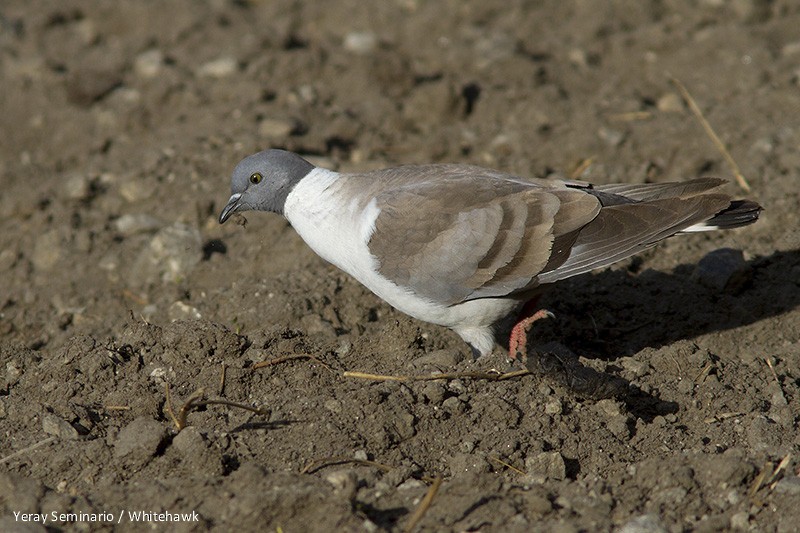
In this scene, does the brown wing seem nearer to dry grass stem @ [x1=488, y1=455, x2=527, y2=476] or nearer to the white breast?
the white breast

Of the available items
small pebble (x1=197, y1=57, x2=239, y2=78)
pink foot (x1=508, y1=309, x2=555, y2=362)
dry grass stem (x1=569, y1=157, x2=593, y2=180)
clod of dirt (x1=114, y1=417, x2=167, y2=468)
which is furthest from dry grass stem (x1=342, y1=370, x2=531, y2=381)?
small pebble (x1=197, y1=57, x2=239, y2=78)

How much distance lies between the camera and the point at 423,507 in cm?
366

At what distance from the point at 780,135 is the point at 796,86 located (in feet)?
3.16

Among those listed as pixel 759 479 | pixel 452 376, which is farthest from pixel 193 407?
pixel 759 479

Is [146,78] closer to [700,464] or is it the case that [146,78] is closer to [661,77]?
[661,77]

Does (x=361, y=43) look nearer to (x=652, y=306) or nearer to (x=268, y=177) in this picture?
(x=268, y=177)

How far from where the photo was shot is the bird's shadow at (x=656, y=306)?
5605 millimetres

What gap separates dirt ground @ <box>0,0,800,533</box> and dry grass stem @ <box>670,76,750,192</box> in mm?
66

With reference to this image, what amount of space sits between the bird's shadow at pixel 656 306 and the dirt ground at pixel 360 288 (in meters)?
0.02

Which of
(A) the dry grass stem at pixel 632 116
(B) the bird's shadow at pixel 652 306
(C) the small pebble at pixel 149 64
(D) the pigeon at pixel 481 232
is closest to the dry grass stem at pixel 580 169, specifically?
(A) the dry grass stem at pixel 632 116

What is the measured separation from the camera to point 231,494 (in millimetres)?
3727

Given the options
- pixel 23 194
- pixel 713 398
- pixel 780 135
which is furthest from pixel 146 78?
pixel 713 398

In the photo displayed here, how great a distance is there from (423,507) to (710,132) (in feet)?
15.6

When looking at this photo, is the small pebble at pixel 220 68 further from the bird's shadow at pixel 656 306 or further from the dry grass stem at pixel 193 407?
the dry grass stem at pixel 193 407
